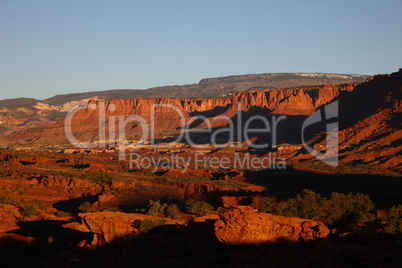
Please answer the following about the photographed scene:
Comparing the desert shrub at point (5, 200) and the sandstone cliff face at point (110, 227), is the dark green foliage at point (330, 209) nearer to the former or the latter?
the sandstone cliff face at point (110, 227)

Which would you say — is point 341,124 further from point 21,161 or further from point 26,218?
point 26,218

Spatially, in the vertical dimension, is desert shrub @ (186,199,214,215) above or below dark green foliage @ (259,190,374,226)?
below

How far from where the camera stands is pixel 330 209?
70.8ft

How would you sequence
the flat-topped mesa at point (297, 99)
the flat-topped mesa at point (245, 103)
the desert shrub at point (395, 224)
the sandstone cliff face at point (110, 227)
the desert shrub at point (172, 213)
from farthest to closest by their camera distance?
the flat-topped mesa at point (245, 103) < the flat-topped mesa at point (297, 99) < the desert shrub at point (172, 213) < the sandstone cliff face at point (110, 227) < the desert shrub at point (395, 224)

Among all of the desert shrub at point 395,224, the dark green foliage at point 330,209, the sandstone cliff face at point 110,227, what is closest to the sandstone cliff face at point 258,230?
the desert shrub at point 395,224

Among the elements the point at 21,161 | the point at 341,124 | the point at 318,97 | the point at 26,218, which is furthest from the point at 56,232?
the point at 318,97

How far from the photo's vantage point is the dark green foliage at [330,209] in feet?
67.3

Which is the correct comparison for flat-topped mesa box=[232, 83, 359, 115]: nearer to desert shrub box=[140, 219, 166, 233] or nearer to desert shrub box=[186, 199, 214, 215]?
desert shrub box=[186, 199, 214, 215]

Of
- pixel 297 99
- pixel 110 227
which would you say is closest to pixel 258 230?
pixel 110 227

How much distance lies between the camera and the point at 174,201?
3538cm

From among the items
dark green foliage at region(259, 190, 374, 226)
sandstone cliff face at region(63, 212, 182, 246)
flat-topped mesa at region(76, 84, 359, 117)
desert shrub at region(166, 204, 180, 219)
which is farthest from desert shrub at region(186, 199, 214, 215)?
flat-topped mesa at region(76, 84, 359, 117)

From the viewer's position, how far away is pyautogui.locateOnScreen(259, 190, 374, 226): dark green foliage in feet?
67.3

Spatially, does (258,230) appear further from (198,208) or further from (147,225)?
(198,208)

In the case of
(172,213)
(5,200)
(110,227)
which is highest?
(110,227)
